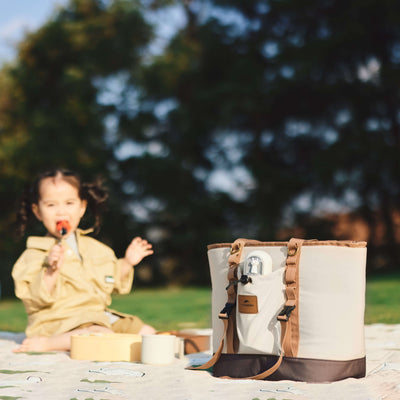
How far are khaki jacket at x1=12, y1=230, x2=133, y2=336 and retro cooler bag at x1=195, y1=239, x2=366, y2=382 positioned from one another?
4.82 feet

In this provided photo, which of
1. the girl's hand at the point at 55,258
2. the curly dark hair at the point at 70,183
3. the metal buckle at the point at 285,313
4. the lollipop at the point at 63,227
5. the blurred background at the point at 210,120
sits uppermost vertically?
the blurred background at the point at 210,120

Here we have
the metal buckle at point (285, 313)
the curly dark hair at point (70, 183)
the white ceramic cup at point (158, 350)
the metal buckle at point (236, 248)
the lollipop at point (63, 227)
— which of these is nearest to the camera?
the metal buckle at point (285, 313)

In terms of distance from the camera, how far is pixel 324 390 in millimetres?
2381

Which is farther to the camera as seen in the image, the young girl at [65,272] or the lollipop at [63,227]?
the lollipop at [63,227]

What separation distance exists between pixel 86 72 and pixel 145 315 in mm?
10946

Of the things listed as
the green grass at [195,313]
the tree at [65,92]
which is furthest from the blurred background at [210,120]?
the green grass at [195,313]

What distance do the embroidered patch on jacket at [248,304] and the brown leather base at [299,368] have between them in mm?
203

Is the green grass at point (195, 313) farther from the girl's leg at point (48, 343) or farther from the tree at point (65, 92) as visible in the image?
the tree at point (65, 92)

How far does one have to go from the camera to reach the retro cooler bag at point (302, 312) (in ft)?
8.45

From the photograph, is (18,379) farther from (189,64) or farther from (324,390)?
(189,64)

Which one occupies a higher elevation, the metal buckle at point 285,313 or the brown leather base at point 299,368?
the metal buckle at point 285,313

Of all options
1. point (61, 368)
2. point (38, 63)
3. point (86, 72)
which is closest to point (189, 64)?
point (86, 72)

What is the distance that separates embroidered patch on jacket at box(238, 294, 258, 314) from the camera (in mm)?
2643

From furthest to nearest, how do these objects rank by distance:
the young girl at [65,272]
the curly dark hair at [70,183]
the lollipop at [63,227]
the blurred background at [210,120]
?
the blurred background at [210,120] → the curly dark hair at [70,183] → the lollipop at [63,227] → the young girl at [65,272]
